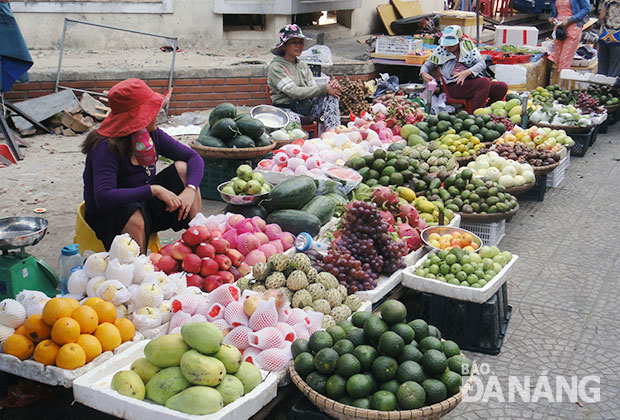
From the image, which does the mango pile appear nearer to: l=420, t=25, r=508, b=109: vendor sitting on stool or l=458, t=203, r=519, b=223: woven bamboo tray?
l=458, t=203, r=519, b=223: woven bamboo tray

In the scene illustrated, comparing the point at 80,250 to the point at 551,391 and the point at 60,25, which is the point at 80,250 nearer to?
the point at 551,391

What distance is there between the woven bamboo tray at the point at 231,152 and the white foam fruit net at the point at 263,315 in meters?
2.81

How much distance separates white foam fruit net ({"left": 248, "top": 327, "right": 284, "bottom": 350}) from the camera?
304 centimetres

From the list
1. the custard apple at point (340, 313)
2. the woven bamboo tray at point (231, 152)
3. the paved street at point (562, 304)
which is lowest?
the paved street at point (562, 304)

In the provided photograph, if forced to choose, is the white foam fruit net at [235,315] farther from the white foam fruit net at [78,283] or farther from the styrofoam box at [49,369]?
the white foam fruit net at [78,283]

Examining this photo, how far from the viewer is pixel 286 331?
3.17 metres

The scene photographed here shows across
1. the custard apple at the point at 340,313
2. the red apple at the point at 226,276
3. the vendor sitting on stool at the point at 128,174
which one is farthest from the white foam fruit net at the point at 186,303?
the vendor sitting on stool at the point at 128,174

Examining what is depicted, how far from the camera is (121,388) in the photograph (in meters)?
2.72

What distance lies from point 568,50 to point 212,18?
5.93 metres

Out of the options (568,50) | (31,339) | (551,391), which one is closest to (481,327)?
(551,391)

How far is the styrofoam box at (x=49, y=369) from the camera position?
2854 millimetres

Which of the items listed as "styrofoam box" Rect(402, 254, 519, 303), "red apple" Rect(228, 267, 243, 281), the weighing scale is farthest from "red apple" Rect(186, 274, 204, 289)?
"styrofoam box" Rect(402, 254, 519, 303)

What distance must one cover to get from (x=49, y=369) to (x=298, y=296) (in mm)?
1265

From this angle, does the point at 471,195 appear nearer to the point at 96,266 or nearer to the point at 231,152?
the point at 231,152
